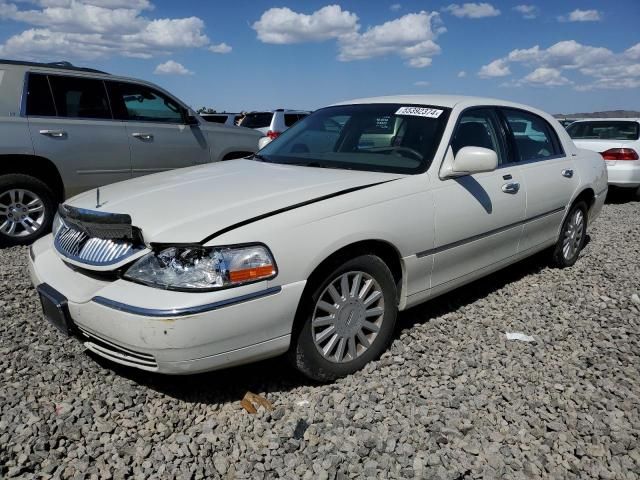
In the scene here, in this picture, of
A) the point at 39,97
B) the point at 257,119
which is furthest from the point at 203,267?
the point at 257,119

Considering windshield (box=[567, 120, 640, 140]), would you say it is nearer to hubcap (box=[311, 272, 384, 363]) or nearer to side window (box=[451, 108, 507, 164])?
side window (box=[451, 108, 507, 164])

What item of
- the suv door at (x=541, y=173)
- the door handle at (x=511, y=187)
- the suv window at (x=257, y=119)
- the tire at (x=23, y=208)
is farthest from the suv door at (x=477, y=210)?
the suv window at (x=257, y=119)

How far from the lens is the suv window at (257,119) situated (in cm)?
1323

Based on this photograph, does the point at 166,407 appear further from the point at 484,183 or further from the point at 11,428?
the point at 484,183

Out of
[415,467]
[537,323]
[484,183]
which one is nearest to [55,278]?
[415,467]

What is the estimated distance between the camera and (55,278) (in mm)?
2885

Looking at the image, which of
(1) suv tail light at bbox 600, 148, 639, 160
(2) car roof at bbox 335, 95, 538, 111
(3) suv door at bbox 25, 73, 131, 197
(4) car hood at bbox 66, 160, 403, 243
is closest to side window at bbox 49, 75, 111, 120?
(3) suv door at bbox 25, 73, 131, 197

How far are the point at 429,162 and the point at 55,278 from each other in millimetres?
2286

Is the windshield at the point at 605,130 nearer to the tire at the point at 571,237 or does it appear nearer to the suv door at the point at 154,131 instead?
the tire at the point at 571,237

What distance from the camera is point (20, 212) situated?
5742 mm

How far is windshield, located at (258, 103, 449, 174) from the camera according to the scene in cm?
357

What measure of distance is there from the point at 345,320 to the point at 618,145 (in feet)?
28.5

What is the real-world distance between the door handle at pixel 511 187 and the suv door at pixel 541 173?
20cm

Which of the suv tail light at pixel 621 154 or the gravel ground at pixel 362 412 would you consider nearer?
the gravel ground at pixel 362 412
